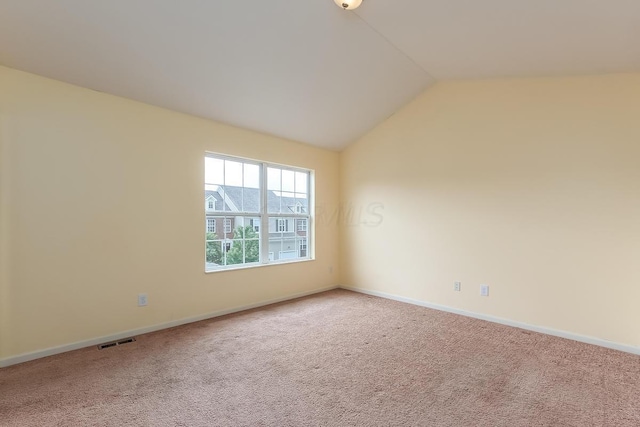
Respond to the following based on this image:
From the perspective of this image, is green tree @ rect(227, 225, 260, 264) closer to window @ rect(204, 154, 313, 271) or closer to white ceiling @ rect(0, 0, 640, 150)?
window @ rect(204, 154, 313, 271)

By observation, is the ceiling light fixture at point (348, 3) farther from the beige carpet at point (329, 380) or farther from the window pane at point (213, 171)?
the beige carpet at point (329, 380)

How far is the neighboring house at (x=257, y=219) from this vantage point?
152 inches

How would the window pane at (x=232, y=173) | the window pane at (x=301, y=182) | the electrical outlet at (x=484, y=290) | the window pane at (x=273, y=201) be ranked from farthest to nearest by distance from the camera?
the window pane at (x=301, y=182) < the window pane at (x=273, y=201) < the window pane at (x=232, y=173) < the electrical outlet at (x=484, y=290)

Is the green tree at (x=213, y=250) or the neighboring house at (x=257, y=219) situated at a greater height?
the neighboring house at (x=257, y=219)

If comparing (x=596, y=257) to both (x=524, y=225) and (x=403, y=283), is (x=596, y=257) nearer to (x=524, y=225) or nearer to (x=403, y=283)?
(x=524, y=225)

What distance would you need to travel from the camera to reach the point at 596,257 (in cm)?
301

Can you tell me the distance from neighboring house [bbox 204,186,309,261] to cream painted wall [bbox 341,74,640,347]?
1.08 meters

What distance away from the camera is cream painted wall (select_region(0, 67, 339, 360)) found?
100 inches

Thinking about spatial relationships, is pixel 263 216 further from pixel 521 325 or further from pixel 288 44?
pixel 521 325

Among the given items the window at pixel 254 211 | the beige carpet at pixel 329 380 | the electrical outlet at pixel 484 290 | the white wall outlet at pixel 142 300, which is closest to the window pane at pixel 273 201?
the window at pixel 254 211

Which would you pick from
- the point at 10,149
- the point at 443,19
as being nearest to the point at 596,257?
the point at 443,19

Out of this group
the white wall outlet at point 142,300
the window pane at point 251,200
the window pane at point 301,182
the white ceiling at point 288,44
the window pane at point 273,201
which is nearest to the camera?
the white ceiling at point 288,44

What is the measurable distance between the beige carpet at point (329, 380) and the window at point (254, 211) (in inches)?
39.4

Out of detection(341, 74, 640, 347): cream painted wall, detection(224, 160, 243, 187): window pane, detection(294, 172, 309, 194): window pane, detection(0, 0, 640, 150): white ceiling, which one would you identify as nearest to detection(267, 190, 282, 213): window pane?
detection(294, 172, 309, 194): window pane
